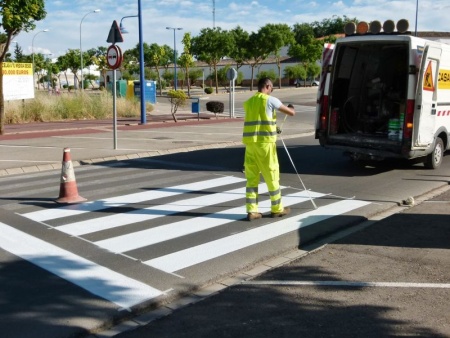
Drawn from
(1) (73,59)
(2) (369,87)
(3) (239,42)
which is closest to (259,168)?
(2) (369,87)

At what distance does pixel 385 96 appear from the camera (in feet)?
41.0

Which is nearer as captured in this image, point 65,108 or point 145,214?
point 145,214

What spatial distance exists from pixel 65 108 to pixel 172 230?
2103cm

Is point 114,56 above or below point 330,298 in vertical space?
above

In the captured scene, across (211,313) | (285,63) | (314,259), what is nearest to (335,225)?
(314,259)

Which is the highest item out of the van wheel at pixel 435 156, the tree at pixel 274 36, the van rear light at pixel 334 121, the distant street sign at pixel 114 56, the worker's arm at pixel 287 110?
the tree at pixel 274 36

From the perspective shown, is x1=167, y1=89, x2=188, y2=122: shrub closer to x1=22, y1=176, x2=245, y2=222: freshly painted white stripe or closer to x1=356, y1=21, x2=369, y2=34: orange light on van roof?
x1=356, y1=21, x2=369, y2=34: orange light on van roof

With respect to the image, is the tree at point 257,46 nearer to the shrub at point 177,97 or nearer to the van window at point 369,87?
the shrub at point 177,97

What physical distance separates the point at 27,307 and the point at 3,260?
4.73ft

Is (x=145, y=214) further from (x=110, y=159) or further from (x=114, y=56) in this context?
(x=114, y=56)

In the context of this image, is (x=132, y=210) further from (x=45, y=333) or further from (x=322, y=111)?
(x=322, y=111)

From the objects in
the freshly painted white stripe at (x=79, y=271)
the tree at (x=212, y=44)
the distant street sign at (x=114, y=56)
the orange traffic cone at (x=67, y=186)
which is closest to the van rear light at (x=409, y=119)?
the orange traffic cone at (x=67, y=186)

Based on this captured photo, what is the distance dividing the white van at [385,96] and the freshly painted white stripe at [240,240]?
114 inches

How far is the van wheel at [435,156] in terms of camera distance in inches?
453
